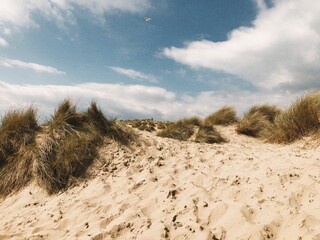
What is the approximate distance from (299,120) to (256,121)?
3682 millimetres

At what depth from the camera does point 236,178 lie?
6.33 metres

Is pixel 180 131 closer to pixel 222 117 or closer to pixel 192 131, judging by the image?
pixel 192 131

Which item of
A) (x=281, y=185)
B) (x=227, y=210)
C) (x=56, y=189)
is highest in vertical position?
(x=281, y=185)

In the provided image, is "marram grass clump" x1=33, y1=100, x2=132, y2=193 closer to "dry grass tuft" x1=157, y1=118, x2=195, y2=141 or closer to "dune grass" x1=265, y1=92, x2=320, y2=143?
"dry grass tuft" x1=157, y1=118, x2=195, y2=141

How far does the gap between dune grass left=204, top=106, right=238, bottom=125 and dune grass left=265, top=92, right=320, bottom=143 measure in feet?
12.7

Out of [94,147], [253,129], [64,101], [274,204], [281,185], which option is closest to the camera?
[274,204]

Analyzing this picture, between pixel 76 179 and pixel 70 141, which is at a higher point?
pixel 70 141

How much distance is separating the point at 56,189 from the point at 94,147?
1492 mm

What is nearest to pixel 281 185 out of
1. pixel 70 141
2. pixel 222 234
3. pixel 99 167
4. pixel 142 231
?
pixel 222 234

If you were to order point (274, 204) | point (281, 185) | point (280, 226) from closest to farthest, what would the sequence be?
point (280, 226), point (274, 204), point (281, 185)

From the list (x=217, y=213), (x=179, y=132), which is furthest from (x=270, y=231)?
(x=179, y=132)

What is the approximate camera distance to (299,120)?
30.1 ft

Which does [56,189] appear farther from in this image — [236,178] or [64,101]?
[236,178]

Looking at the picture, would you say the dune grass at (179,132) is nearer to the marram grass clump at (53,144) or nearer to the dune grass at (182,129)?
the dune grass at (182,129)
